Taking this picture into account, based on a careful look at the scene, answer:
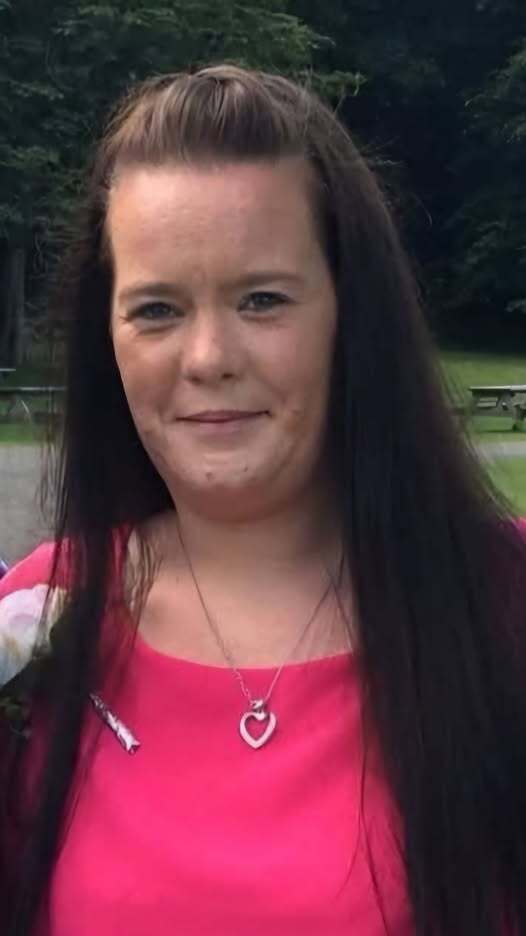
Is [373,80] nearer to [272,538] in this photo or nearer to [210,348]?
[272,538]

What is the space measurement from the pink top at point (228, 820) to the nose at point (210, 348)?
0.36m

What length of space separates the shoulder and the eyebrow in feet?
1.42

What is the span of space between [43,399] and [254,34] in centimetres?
2353

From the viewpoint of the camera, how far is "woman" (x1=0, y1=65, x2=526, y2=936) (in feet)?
5.37

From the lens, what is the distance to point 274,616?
1.83 metres

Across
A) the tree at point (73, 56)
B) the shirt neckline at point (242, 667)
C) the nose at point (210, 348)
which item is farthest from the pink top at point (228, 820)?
the tree at point (73, 56)

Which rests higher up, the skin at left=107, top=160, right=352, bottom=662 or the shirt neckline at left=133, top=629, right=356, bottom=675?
the skin at left=107, top=160, right=352, bottom=662

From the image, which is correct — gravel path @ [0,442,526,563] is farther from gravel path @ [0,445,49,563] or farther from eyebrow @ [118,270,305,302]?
eyebrow @ [118,270,305,302]

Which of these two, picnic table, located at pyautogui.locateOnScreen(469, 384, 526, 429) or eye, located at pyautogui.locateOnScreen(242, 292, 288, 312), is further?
picnic table, located at pyautogui.locateOnScreen(469, 384, 526, 429)

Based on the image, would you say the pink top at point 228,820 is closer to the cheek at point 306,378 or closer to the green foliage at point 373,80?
the cheek at point 306,378

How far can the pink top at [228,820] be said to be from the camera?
161 cm

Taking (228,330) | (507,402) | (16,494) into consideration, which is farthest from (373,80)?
(228,330)

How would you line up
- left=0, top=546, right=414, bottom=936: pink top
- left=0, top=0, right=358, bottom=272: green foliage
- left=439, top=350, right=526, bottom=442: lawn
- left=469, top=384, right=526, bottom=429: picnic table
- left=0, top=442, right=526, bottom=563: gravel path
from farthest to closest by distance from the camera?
1. left=0, top=0, right=358, bottom=272: green foliage
2. left=469, top=384, right=526, bottom=429: picnic table
3. left=0, top=442, right=526, bottom=563: gravel path
4. left=439, top=350, right=526, bottom=442: lawn
5. left=0, top=546, right=414, bottom=936: pink top

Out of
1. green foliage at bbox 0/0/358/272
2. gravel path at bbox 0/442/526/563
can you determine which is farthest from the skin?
green foliage at bbox 0/0/358/272
